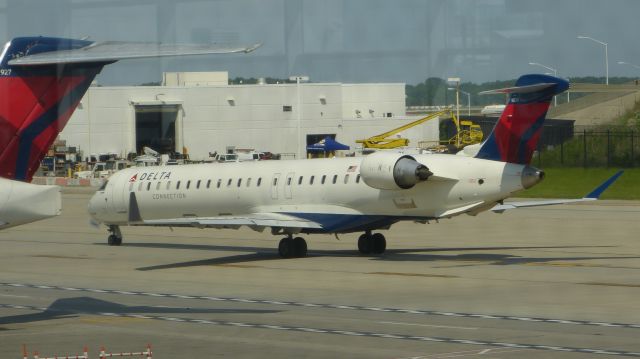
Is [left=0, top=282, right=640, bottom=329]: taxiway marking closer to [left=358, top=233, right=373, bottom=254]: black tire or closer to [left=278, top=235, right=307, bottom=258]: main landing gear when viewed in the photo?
[left=278, top=235, right=307, bottom=258]: main landing gear

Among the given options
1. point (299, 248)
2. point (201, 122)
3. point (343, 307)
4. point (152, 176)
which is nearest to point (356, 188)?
point (299, 248)

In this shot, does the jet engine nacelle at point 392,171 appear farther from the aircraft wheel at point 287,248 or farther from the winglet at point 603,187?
the winglet at point 603,187

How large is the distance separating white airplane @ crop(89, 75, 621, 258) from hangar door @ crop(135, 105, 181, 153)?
18.4 metres

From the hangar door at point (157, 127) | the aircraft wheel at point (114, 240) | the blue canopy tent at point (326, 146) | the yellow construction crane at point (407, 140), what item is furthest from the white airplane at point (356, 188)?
the blue canopy tent at point (326, 146)

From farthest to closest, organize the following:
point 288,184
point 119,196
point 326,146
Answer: point 326,146, point 119,196, point 288,184

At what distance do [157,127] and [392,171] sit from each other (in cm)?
3538

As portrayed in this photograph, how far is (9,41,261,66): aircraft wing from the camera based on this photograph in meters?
16.3

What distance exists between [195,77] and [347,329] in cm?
6464

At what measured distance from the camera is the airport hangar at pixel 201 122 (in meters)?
66.2

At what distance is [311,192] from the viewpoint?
37000 mm

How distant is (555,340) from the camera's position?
19.9 metres

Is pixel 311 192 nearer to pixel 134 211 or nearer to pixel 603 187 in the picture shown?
pixel 134 211

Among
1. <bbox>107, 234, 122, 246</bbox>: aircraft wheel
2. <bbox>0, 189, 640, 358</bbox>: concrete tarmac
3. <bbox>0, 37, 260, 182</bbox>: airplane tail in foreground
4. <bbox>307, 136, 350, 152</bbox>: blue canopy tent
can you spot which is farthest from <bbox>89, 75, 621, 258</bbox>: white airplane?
<bbox>307, 136, 350, 152</bbox>: blue canopy tent

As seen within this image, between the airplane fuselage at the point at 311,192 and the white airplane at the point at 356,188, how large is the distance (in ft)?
0.10
